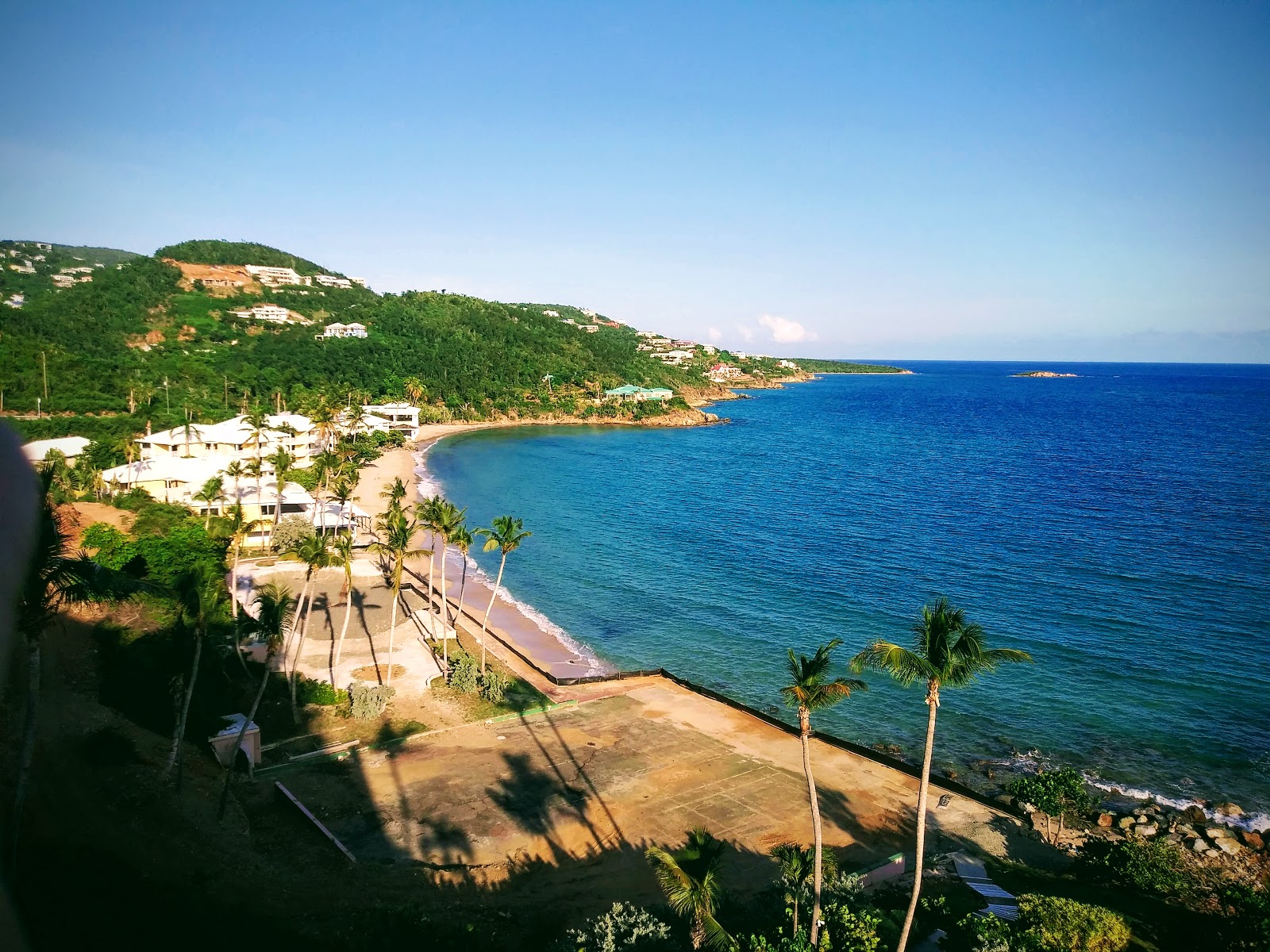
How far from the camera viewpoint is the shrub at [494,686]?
31.3 metres

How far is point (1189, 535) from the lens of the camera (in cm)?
5834

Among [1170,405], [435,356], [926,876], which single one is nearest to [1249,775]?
[926,876]

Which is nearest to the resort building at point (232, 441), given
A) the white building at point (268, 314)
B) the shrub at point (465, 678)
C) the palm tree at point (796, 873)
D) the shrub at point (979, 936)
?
the shrub at point (465, 678)

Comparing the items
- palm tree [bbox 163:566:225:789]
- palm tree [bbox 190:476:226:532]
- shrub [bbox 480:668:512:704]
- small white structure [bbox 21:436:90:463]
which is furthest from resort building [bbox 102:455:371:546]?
palm tree [bbox 163:566:225:789]

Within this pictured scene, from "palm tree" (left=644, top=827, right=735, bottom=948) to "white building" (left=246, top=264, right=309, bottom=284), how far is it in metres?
174

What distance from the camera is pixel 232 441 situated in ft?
209

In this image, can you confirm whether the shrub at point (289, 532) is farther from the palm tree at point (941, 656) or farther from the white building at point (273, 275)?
the white building at point (273, 275)

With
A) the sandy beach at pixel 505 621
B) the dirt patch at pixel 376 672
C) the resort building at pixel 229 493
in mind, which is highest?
the resort building at pixel 229 493

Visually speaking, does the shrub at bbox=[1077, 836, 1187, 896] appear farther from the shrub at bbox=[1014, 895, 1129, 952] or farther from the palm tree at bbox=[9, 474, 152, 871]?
the palm tree at bbox=[9, 474, 152, 871]

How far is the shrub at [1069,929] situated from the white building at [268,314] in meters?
142

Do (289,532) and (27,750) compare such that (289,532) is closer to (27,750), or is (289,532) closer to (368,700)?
(368,700)

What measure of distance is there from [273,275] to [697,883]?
18281 centimetres

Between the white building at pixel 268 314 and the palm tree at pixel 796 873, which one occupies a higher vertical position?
the white building at pixel 268 314

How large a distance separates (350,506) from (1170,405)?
183m
